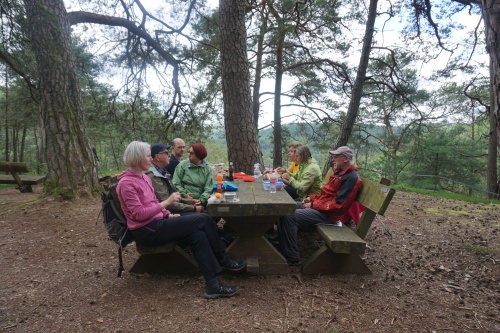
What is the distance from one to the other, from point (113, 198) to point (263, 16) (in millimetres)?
7935

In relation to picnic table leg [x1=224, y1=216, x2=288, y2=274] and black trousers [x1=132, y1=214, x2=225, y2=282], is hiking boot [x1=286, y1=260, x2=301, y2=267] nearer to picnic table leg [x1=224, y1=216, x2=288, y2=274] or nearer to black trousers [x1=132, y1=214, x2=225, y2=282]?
picnic table leg [x1=224, y1=216, x2=288, y2=274]

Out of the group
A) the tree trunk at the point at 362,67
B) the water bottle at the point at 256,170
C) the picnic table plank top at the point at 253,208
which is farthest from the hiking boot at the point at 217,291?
the tree trunk at the point at 362,67

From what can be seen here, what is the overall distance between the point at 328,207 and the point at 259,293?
1.23 meters

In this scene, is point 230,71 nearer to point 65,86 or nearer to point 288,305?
point 65,86

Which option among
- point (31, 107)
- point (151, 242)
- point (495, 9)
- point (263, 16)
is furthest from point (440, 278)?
point (31, 107)

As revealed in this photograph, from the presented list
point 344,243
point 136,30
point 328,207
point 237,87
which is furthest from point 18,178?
point 344,243

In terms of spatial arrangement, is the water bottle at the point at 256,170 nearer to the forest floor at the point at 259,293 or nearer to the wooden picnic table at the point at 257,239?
the forest floor at the point at 259,293

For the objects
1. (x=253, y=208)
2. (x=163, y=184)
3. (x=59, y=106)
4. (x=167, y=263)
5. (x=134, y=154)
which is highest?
(x=59, y=106)

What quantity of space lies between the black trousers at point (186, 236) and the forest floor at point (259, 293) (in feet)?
0.91

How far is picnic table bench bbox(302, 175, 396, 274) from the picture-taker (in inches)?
107

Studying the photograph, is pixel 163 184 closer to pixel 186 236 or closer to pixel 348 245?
pixel 186 236

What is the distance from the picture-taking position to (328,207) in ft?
10.6

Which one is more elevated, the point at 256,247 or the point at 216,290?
the point at 256,247

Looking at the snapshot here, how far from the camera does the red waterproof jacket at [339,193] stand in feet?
10.5
